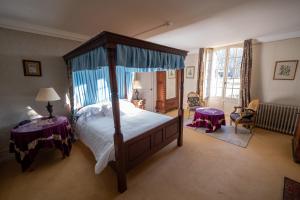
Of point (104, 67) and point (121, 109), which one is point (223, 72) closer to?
point (121, 109)

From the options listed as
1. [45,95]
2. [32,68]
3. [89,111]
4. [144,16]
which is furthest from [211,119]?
[32,68]

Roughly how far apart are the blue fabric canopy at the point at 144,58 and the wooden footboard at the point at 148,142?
1.05 metres

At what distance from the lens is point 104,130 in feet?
7.60

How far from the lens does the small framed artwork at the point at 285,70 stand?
10.9 ft

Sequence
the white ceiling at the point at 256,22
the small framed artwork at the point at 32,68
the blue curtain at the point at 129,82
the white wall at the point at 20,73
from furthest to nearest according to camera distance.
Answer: the blue curtain at the point at 129,82 → the small framed artwork at the point at 32,68 → the white wall at the point at 20,73 → the white ceiling at the point at 256,22

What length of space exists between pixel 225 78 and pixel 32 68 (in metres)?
5.19

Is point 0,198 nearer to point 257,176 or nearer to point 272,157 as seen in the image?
point 257,176

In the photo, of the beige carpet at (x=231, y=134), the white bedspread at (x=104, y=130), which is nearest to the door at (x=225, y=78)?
the beige carpet at (x=231, y=134)

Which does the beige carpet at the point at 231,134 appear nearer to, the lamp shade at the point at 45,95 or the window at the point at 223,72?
Result: the window at the point at 223,72

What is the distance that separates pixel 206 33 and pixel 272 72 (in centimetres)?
214

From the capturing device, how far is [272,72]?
3619 millimetres

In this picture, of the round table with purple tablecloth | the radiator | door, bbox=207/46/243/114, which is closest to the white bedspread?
the round table with purple tablecloth

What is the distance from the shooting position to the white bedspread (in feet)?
6.13

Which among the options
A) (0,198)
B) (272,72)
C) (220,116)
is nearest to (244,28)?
(272,72)
